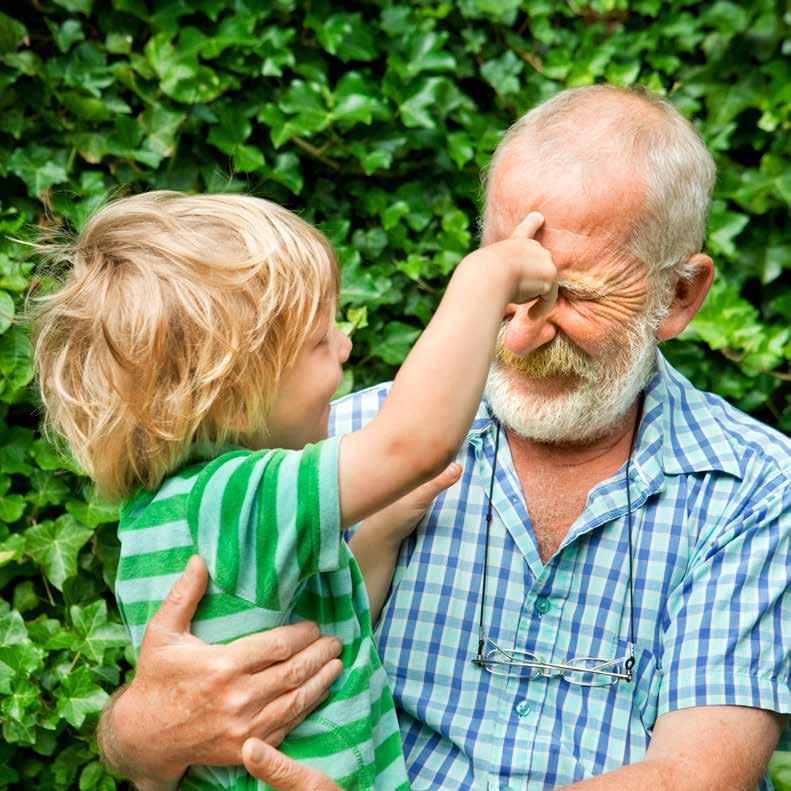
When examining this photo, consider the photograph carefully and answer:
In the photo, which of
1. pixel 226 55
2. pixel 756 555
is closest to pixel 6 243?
pixel 226 55

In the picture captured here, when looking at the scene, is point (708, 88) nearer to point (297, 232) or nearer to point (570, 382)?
point (570, 382)

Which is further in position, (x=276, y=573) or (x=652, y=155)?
(x=652, y=155)

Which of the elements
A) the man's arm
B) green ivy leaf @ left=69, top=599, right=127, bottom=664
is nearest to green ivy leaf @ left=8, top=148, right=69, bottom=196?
green ivy leaf @ left=69, top=599, right=127, bottom=664

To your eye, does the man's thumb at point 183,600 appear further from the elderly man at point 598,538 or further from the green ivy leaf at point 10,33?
the green ivy leaf at point 10,33

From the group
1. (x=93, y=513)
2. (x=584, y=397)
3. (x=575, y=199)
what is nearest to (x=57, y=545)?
(x=93, y=513)

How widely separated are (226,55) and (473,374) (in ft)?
6.47

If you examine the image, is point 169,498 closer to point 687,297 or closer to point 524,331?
point 524,331

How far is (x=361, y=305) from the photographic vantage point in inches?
135

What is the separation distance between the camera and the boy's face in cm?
191

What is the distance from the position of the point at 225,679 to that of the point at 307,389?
22.1 inches

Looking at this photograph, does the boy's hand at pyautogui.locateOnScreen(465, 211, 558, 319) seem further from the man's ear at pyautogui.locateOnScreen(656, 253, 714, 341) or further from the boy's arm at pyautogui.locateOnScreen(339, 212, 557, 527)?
the man's ear at pyautogui.locateOnScreen(656, 253, 714, 341)

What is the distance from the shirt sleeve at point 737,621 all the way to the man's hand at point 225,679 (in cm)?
80

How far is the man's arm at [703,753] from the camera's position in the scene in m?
2.07

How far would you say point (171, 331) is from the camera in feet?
5.83
